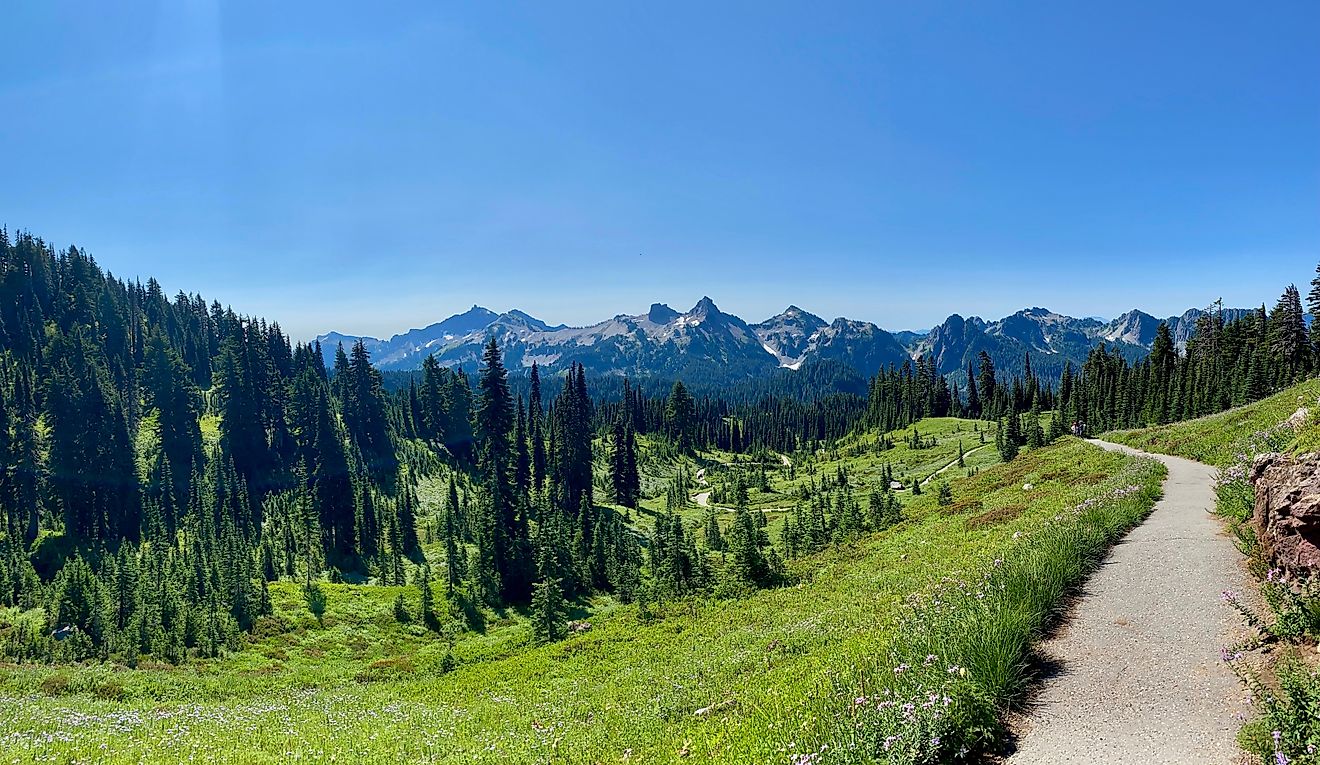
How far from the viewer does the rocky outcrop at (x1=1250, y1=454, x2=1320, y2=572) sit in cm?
1047

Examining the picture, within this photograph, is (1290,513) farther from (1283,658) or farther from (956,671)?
(956,671)

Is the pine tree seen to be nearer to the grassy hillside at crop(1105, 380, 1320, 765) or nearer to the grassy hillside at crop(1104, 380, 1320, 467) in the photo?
the grassy hillside at crop(1105, 380, 1320, 765)

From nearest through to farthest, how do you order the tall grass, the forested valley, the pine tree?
the tall grass
the pine tree
the forested valley

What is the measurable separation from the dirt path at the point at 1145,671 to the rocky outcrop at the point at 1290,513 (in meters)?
1.22

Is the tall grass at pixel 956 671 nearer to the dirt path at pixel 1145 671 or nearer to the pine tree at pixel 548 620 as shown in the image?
the dirt path at pixel 1145 671

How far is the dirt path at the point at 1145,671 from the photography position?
7566 mm

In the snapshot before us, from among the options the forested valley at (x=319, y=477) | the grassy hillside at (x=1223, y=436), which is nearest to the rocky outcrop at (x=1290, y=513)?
the grassy hillside at (x=1223, y=436)

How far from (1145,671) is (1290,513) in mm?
5104

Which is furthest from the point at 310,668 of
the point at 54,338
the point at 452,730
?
the point at 54,338

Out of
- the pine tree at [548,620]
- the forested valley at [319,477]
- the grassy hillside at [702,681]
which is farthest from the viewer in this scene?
the forested valley at [319,477]

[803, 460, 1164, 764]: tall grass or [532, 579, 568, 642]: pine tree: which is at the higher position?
[803, 460, 1164, 764]: tall grass

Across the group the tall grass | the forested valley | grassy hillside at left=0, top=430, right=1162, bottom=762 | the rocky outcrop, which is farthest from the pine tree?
the rocky outcrop

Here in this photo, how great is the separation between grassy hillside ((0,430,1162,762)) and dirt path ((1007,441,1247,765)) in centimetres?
64

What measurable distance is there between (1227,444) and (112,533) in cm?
12408
